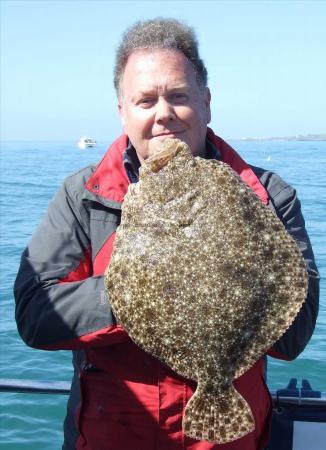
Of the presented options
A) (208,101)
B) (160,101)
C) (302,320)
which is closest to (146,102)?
(160,101)

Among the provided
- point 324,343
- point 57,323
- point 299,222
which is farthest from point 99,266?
point 324,343

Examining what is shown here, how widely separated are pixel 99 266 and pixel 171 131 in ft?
2.38

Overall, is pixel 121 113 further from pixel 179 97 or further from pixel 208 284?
pixel 208 284

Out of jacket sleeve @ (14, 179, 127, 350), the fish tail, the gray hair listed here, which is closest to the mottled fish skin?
the fish tail

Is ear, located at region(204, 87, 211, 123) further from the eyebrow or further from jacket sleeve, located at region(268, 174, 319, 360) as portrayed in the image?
jacket sleeve, located at region(268, 174, 319, 360)

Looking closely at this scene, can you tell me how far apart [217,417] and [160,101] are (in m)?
1.42

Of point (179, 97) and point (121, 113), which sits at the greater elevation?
point (179, 97)

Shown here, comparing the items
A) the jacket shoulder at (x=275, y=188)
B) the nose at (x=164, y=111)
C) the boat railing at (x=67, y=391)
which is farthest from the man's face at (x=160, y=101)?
the boat railing at (x=67, y=391)

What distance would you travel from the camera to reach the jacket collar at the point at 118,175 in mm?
2875

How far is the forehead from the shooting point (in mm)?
2697

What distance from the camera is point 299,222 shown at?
9.54 feet

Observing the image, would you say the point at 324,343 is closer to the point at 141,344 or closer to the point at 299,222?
the point at 299,222

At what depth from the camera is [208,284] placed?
233 cm

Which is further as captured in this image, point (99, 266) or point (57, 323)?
point (99, 266)
